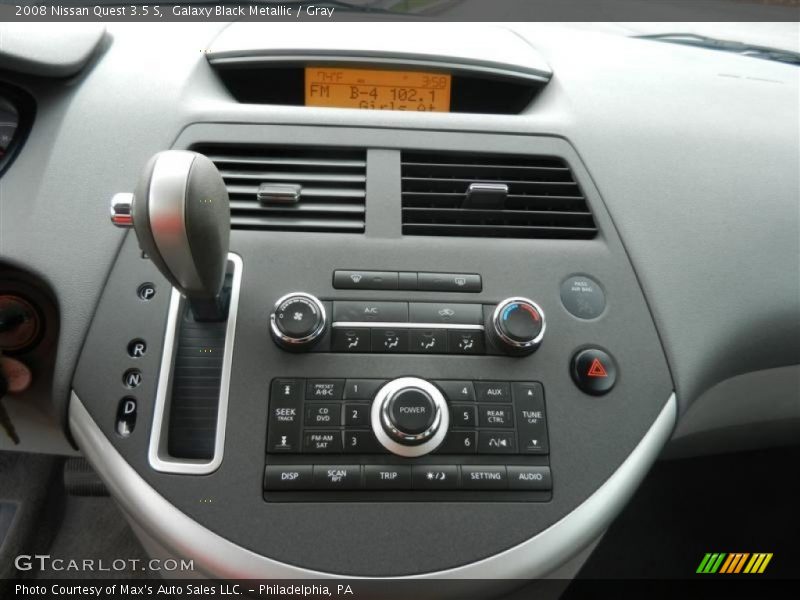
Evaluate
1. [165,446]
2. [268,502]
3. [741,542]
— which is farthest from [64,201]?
[741,542]

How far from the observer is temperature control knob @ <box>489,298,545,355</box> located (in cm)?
83

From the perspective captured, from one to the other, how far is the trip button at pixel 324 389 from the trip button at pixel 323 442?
46mm

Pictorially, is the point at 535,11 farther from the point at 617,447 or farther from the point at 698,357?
the point at 617,447

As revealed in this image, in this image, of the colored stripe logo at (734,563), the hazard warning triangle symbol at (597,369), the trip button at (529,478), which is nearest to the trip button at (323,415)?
the trip button at (529,478)

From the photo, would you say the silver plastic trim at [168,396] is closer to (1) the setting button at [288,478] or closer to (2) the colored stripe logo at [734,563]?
Result: (1) the setting button at [288,478]

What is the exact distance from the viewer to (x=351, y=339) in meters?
0.84

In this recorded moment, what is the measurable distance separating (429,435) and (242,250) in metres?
0.38

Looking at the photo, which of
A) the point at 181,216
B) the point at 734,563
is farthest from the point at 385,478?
the point at 734,563

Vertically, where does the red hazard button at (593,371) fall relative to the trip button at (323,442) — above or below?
above

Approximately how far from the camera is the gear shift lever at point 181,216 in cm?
66

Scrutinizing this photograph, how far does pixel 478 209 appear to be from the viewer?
96cm

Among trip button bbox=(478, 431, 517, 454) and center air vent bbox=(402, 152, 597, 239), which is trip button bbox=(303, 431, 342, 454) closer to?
trip button bbox=(478, 431, 517, 454)

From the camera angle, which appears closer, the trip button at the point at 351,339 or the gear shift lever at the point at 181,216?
the gear shift lever at the point at 181,216

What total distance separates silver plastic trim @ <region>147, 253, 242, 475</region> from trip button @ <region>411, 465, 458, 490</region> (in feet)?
0.84
